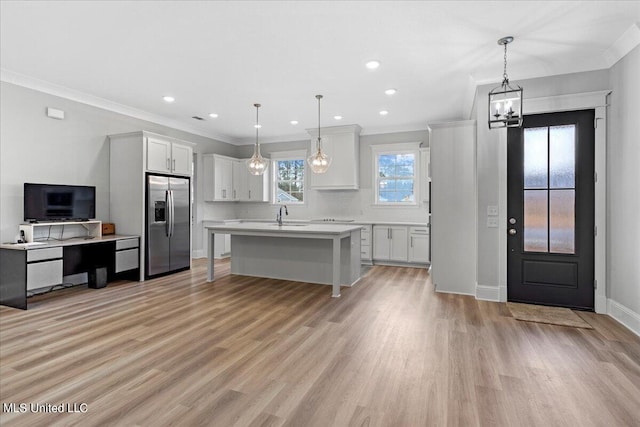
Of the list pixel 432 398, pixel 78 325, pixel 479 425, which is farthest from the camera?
pixel 78 325

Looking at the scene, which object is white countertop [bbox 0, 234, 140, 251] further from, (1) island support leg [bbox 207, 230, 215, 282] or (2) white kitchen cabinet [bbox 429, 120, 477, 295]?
(2) white kitchen cabinet [bbox 429, 120, 477, 295]

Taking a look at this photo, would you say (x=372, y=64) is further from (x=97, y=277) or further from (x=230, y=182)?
(x=230, y=182)

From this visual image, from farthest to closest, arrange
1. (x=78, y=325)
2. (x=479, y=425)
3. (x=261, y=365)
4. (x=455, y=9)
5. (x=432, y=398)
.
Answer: (x=78, y=325), (x=455, y=9), (x=261, y=365), (x=432, y=398), (x=479, y=425)

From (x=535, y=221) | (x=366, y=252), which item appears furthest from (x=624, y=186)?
(x=366, y=252)

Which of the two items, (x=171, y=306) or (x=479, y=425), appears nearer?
(x=479, y=425)

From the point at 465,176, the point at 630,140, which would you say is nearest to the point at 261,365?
the point at 465,176

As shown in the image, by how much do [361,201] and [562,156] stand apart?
3967mm

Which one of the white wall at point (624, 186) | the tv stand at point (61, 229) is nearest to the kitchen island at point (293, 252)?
the tv stand at point (61, 229)

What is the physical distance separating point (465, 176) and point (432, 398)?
3.15m

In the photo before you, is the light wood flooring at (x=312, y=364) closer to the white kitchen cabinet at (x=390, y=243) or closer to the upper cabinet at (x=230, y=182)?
the white kitchen cabinet at (x=390, y=243)

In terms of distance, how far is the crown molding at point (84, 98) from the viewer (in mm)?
4189

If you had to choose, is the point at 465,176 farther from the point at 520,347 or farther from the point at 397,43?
the point at 520,347

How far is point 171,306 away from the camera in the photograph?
3.92 metres

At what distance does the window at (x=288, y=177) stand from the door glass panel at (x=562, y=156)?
199 inches
